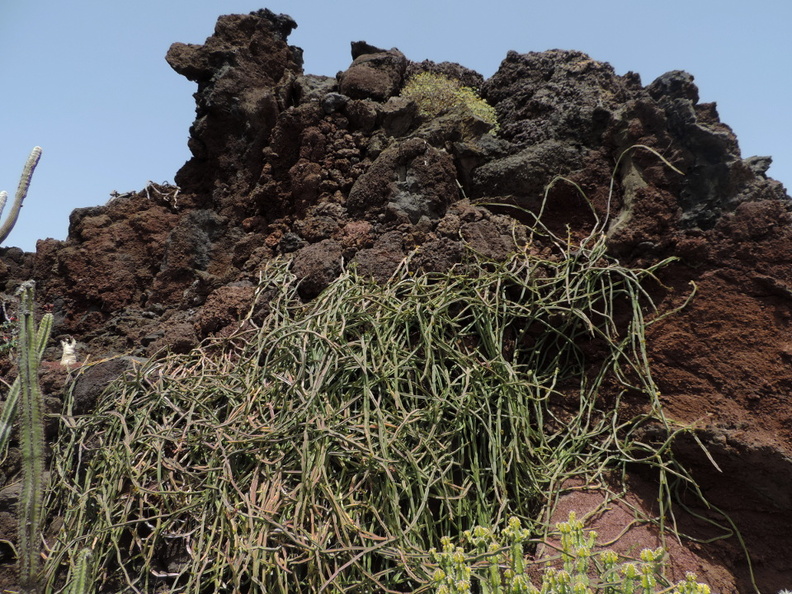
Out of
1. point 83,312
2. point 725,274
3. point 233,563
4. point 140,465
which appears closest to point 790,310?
point 725,274

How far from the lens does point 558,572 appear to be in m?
1.54

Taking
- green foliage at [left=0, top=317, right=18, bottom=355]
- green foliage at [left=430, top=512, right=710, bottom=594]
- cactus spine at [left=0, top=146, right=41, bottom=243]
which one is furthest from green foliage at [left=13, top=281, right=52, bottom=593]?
green foliage at [left=0, top=317, right=18, bottom=355]

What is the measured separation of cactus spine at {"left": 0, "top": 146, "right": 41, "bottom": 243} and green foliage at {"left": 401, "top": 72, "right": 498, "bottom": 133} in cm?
193

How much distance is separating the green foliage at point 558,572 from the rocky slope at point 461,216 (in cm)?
56

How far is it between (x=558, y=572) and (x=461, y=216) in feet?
5.48

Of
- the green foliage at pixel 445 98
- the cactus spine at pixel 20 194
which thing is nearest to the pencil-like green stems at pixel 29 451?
the cactus spine at pixel 20 194

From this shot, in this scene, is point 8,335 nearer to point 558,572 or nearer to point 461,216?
point 461,216

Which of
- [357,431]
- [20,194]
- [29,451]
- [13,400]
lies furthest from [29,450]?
[357,431]

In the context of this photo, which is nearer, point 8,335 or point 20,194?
point 20,194

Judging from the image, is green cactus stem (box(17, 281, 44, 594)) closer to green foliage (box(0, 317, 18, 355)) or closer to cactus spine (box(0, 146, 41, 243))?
cactus spine (box(0, 146, 41, 243))

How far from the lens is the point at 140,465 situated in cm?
228

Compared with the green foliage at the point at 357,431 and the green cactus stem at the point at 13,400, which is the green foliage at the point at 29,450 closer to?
the green cactus stem at the point at 13,400

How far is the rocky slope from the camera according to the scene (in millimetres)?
2227

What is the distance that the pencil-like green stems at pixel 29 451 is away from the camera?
1650 millimetres
